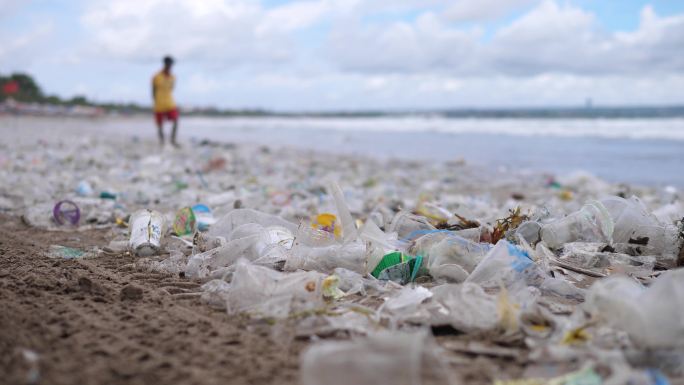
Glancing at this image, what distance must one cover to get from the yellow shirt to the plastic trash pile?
5045mm

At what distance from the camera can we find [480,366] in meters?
1.61

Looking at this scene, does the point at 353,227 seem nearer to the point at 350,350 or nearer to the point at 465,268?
the point at 465,268

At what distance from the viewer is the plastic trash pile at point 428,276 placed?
5.10 feet

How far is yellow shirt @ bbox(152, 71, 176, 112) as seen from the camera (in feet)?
31.8

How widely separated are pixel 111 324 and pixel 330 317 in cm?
77

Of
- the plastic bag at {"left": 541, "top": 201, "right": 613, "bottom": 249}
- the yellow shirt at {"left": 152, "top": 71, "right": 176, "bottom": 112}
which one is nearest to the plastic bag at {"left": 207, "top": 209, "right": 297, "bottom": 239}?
the plastic bag at {"left": 541, "top": 201, "right": 613, "bottom": 249}

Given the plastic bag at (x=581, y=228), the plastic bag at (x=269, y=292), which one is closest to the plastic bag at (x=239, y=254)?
the plastic bag at (x=269, y=292)

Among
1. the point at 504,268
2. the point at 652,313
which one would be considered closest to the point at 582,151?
the point at 504,268

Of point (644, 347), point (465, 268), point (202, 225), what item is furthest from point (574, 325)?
point (202, 225)

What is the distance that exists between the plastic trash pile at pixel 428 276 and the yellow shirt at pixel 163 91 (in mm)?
5045

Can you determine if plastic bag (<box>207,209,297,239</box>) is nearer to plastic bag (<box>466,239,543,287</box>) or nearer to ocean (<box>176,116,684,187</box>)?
plastic bag (<box>466,239,543,287</box>)

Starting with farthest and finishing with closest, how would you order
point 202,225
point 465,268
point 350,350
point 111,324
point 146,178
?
point 146,178 < point 202,225 < point 465,268 < point 111,324 < point 350,350

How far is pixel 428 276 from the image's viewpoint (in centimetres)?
253

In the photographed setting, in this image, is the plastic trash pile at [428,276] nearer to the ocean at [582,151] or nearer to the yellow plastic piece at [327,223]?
the yellow plastic piece at [327,223]
